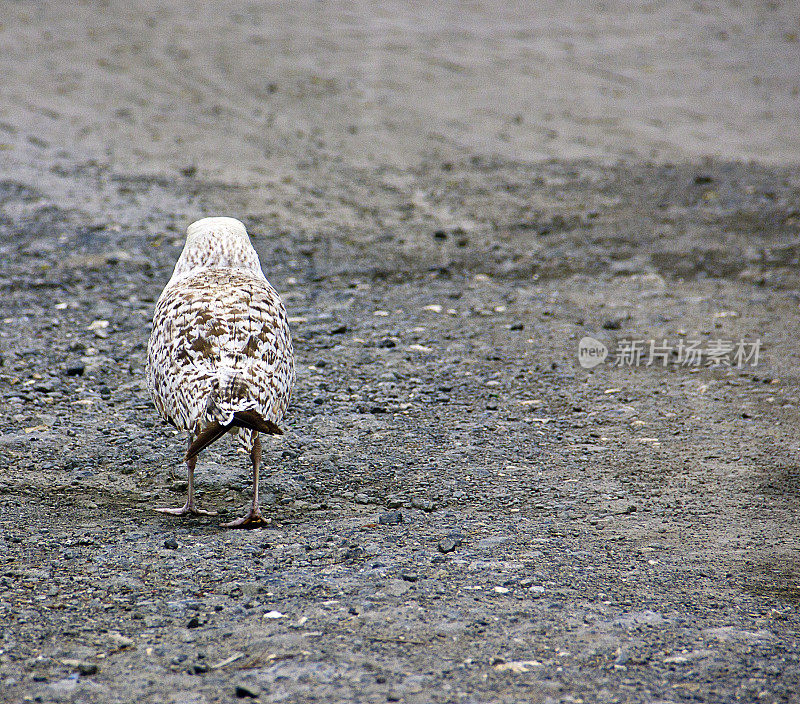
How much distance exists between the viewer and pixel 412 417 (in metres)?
5.39

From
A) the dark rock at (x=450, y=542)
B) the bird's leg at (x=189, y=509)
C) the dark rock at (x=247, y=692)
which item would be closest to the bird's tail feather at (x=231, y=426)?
the bird's leg at (x=189, y=509)

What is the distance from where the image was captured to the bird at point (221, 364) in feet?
13.0

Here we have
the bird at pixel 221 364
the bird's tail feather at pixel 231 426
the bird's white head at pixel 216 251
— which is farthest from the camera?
the bird's white head at pixel 216 251

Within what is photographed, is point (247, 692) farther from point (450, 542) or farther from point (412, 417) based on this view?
point (412, 417)

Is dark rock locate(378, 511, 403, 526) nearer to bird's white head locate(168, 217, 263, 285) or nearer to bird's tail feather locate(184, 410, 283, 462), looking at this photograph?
bird's tail feather locate(184, 410, 283, 462)

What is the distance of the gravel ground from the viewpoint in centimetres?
324

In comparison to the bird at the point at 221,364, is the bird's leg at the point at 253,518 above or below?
below

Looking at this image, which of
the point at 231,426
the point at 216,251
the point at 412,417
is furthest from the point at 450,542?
the point at 216,251

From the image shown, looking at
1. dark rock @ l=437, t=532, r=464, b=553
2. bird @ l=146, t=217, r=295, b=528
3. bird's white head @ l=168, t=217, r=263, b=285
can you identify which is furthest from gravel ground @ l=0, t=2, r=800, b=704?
bird's white head @ l=168, t=217, r=263, b=285

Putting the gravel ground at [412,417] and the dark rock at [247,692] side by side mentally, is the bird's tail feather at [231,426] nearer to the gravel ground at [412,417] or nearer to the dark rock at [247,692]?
the gravel ground at [412,417]

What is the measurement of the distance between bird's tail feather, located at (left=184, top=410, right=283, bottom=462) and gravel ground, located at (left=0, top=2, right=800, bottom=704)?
1.67 ft

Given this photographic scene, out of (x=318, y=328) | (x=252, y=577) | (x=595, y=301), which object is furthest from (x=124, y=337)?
(x=595, y=301)

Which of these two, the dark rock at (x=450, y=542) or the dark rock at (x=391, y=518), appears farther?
the dark rock at (x=391, y=518)

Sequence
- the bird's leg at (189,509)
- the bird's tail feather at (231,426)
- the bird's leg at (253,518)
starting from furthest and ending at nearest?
the bird's leg at (189,509) < the bird's leg at (253,518) < the bird's tail feather at (231,426)
